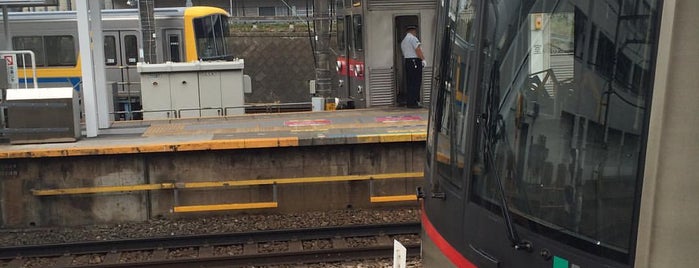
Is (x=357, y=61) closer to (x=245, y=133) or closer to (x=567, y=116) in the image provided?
(x=245, y=133)

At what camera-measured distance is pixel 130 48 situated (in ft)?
60.3

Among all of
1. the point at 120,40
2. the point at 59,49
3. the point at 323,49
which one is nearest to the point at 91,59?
the point at 323,49

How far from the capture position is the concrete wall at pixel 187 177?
27.1 ft

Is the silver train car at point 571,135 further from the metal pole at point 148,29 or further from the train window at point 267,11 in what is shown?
the train window at point 267,11

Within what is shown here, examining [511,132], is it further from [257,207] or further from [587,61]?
[257,207]

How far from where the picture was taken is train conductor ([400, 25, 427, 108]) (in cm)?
1149

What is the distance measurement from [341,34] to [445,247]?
12359mm

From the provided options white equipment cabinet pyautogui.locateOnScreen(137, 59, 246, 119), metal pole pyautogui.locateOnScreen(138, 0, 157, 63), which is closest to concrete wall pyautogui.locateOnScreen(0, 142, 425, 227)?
white equipment cabinet pyautogui.locateOnScreen(137, 59, 246, 119)

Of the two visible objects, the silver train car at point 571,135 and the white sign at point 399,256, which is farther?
the white sign at point 399,256

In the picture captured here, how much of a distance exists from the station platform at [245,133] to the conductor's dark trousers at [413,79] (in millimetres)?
367

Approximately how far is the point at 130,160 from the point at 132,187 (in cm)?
35

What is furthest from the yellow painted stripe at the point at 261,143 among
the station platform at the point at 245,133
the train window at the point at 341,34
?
the train window at the point at 341,34

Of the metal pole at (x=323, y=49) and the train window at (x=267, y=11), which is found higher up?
the train window at (x=267, y=11)

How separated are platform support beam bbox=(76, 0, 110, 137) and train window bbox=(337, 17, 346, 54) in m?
5.67
